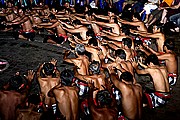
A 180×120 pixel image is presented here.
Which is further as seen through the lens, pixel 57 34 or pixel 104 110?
pixel 57 34

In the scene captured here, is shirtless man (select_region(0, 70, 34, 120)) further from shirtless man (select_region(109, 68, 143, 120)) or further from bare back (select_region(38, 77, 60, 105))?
shirtless man (select_region(109, 68, 143, 120))

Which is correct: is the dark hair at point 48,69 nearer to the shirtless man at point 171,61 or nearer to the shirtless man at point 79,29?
the shirtless man at point 171,61

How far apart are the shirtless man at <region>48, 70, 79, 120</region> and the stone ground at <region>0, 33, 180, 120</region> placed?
203 cm

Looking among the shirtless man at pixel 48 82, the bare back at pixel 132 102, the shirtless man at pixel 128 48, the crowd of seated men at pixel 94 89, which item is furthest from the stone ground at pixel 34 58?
the shirtless man at pixel 128 48

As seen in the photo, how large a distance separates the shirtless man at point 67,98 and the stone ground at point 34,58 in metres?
2.03

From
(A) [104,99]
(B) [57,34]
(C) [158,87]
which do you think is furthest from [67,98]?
(B) [57,34]

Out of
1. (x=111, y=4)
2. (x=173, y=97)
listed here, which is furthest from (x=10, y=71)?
(x=111, y=4)

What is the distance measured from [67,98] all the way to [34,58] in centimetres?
488

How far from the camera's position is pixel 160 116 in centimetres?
642

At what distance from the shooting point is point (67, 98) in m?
5.45

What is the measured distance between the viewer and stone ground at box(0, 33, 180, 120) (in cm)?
655

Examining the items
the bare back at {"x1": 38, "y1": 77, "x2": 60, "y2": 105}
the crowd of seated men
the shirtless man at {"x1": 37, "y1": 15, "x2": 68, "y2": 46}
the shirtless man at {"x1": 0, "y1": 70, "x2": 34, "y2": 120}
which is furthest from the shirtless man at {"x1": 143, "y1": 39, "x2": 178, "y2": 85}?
the shirtless man at {"x1": 37, "y1": 15, "x2": 68, "y2": 46}

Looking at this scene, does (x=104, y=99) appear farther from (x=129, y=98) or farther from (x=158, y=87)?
(x=158, y=87)

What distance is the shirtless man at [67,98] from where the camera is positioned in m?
5.43
